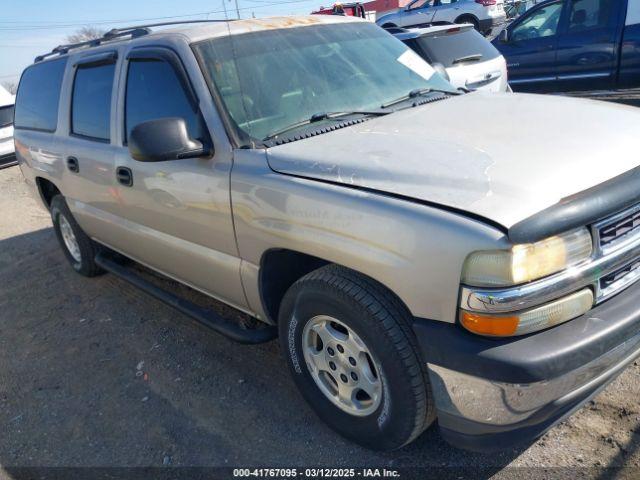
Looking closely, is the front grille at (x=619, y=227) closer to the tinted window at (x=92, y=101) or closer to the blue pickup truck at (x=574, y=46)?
the tinted window at (x=92, y=101)

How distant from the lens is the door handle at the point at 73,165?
13.4 ft

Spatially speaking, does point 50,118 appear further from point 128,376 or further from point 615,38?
point 615,38

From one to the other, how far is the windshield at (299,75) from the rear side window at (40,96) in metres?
2.16

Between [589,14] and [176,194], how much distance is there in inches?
293

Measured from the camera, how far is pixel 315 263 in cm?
273

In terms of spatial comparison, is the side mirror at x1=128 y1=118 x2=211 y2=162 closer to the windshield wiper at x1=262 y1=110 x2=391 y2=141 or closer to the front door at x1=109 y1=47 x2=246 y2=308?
the front door at x1=109 y1=47 x2=246 y2=308

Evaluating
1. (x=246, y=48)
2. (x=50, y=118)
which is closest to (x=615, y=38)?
(x=246, y=48)

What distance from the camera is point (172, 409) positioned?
312 centimetres

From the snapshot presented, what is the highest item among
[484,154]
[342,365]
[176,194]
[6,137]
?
[484,154]

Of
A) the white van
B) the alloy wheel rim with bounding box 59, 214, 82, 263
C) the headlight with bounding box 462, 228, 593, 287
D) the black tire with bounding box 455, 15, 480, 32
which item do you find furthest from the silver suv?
the black tire with bounding box 455, 15, 480, 32

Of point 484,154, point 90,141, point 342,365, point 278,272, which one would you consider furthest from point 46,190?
point 484,154

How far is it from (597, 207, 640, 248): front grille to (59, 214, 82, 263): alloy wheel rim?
14.2ft

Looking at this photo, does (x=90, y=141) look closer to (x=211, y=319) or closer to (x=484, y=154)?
(x=211, y=319)

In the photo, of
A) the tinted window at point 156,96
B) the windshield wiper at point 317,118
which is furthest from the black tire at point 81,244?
the windshield wiper at point 317,118
